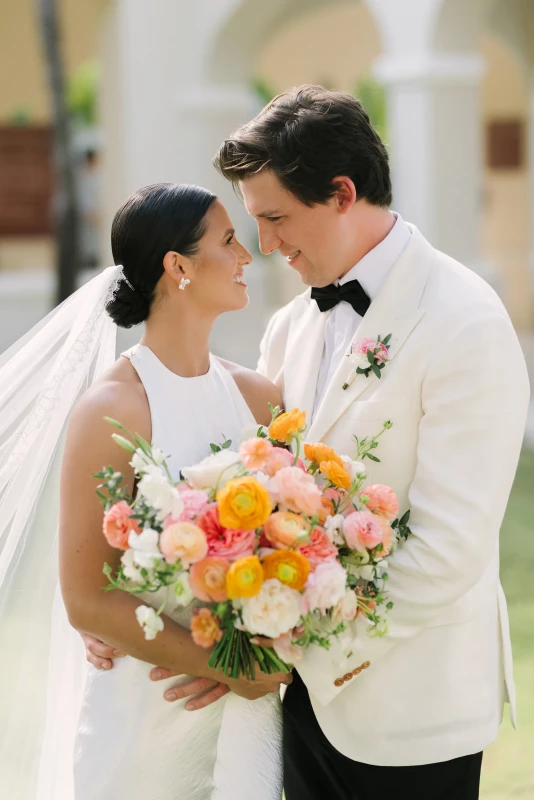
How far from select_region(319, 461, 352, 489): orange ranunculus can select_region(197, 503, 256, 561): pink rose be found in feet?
0.73

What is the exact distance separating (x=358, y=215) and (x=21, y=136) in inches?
565

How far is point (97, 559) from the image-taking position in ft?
A: 7.92

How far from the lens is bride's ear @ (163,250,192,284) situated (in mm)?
2623

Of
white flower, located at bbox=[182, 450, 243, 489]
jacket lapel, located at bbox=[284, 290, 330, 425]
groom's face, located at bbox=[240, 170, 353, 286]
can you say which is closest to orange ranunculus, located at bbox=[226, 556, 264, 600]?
white flower, located at bbox=[182, 450, 243, 489]

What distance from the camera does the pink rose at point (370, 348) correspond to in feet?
8.02

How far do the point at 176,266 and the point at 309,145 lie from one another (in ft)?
1.46

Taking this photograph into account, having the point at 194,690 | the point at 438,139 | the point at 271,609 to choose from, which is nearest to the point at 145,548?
the point at 271,609

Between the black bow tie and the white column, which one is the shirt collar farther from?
the white column

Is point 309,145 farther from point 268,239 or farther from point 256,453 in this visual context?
point 256,453

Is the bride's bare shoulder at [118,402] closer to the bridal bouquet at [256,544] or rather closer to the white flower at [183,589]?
the bridal bouquet at [256,544]

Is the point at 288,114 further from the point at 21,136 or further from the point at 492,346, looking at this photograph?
the point at 21,136

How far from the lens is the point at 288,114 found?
255 cm

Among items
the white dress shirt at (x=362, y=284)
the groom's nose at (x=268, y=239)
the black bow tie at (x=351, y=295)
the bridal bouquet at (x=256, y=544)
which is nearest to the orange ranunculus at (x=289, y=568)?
the bridal bouquet at (x=256, y=544)

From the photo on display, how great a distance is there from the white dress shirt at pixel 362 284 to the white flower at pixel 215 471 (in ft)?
1.67
